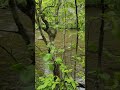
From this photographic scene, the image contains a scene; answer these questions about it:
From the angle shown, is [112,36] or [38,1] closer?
[112,36]

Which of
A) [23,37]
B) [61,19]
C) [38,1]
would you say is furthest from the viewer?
[61,19]

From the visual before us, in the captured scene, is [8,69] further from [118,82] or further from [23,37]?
[118,82]

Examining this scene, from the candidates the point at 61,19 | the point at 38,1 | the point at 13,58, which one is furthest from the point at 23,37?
the point at 61,19

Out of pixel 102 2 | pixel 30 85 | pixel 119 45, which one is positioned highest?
pixel 102 2

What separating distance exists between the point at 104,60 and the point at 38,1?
1.95m

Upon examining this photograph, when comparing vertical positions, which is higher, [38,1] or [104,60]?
[38,1]

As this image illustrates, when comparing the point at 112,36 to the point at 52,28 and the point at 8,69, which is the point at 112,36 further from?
the point at 52,28

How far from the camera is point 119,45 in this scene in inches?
30.2

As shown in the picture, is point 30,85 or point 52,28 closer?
point 30,85

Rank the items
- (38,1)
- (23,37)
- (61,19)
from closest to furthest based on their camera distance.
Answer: (23,37) < (38,1) < (61,19)

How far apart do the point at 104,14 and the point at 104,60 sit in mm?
137

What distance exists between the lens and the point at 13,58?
29.8 inches

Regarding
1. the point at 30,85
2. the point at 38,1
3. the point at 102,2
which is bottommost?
the point at 30,85

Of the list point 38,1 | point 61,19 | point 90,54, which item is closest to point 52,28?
point 61,19
